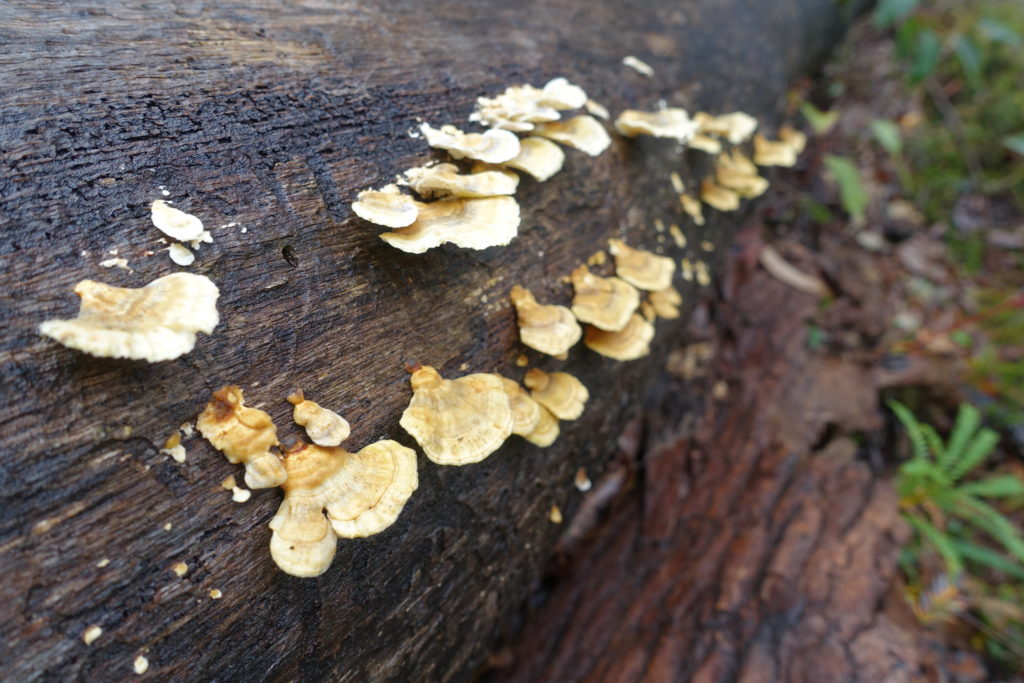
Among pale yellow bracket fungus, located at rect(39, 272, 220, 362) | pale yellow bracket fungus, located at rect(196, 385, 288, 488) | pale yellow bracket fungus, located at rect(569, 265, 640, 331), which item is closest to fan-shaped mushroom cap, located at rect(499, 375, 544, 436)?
pale yellow bracket fungus, located at rect(569, 265, 640, 331)

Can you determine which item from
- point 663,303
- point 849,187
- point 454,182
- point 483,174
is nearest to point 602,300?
point 663,303

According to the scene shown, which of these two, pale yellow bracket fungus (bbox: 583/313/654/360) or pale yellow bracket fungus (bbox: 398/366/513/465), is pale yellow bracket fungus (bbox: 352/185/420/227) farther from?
pale yellow bracket fungus (bbox: 583/313/654/360)

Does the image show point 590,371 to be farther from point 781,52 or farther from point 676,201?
point 781,52

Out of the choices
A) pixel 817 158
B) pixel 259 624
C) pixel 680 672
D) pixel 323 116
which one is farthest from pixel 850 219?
pixel 259 624

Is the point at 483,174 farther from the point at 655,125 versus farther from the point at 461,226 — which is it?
the point at 655,125

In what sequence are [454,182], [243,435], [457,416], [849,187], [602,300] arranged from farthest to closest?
[849,187] < [602,300] < [454,182] < [457,416] < [243,435]

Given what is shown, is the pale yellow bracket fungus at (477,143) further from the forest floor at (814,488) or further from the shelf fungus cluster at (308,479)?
the forest floor at (814,488)
